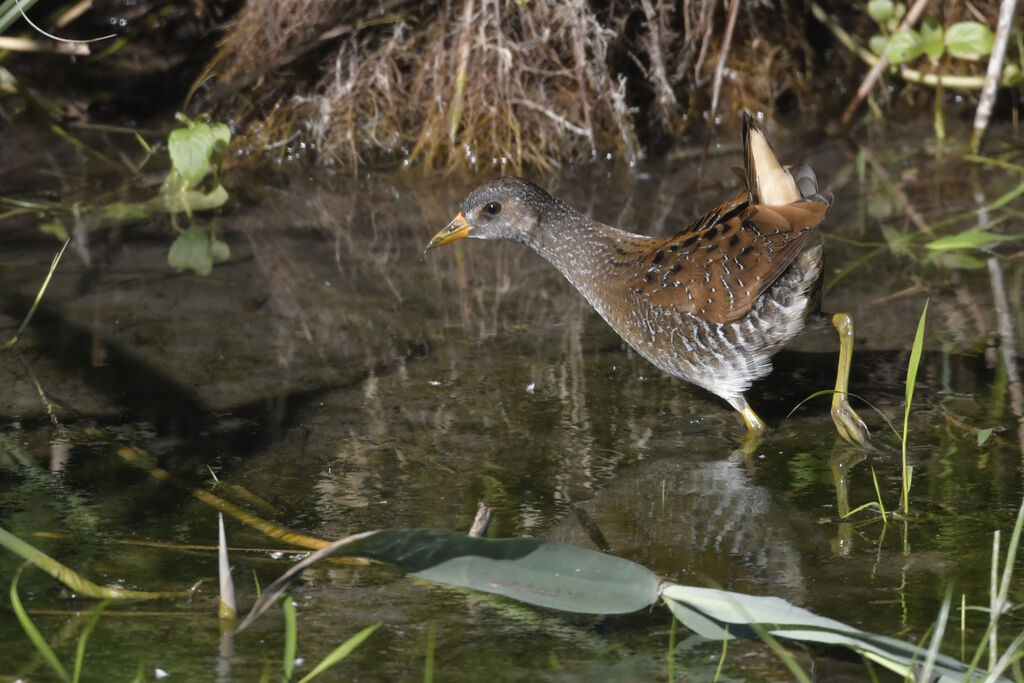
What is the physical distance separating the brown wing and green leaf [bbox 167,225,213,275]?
5.81 ft

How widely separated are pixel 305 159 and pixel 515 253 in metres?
1.32

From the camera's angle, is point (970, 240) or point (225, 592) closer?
point (225, 592)

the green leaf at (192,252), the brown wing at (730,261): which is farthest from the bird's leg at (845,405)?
the green leaf at (192,252)

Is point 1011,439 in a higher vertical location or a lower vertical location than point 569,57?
lower

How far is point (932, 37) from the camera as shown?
17.6ft

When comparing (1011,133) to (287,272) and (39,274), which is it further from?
(39,274)

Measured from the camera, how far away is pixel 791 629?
7.03 ft

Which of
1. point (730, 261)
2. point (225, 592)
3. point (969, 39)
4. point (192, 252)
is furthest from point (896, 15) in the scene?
point (225, 592)

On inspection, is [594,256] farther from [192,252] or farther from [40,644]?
[40,644]

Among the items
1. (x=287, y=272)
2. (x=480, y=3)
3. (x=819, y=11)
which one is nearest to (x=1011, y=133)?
(x=819, y=11)

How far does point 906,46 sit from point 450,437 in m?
3.24

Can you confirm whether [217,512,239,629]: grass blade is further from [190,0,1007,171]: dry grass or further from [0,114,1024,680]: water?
[190,0,1007,171]: dry grass

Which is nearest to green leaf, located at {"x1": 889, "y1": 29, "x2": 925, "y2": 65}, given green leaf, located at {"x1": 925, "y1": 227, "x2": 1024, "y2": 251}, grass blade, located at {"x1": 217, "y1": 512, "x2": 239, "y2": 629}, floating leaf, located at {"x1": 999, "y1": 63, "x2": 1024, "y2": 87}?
floating leaf, located at {"x1": 999, "y1": 63, "x2": 1024, "y2": 87}

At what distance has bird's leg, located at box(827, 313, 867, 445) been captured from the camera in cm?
320
